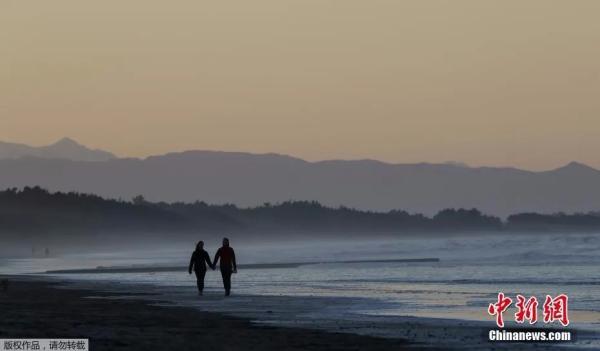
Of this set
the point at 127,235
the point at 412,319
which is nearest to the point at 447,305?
the point at 412,319

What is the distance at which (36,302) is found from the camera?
3028 cm

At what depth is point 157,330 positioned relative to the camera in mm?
22141

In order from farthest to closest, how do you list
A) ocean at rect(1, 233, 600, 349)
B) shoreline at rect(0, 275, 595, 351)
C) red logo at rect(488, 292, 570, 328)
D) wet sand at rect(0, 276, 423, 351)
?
ocean at rect(1, 233, 600, 349)
red logo at rect(488, 292, 570, 328)
shoreline at rect(0, 275, 595, 351)
wet sand at rect(0, 276, 423, 351)

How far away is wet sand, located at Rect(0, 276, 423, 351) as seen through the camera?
65.1ft

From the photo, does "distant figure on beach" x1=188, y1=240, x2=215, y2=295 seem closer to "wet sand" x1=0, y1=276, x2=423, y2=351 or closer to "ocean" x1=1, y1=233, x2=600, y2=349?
"ocean" x1=1, y1=233, x2=600, y2=349

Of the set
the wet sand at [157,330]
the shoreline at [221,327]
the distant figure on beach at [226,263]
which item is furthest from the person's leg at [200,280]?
the wet sand at [157,330]

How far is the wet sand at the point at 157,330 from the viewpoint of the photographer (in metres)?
19.8

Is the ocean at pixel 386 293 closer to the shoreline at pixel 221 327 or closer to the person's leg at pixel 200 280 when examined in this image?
the shoreline at pixel 221 327

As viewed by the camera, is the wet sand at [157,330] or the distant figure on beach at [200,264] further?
the distant figure on beach at [200,264]

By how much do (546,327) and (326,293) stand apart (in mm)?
12735

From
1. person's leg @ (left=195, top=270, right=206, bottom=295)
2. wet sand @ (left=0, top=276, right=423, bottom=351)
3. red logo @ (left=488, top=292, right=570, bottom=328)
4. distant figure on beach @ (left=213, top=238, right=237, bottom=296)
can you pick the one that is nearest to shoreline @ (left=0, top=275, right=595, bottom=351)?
wet sand @ (left=0, top=276, right=423, bottom=351)

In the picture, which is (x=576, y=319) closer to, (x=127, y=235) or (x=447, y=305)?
(x=447, y=305)

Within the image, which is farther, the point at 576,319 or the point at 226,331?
the point at 576,319

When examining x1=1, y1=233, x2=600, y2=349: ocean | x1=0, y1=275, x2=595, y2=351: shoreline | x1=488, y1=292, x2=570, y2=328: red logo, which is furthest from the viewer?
x1=1, y1=233, x2=600, y2=349: ocean
